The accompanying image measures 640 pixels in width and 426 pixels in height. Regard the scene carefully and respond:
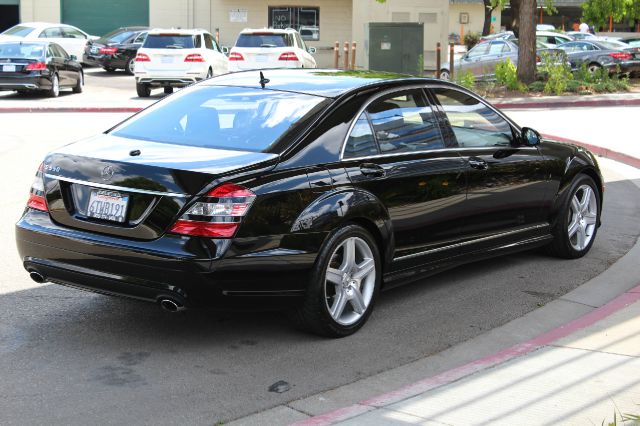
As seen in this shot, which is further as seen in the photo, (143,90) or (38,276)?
(143,90)

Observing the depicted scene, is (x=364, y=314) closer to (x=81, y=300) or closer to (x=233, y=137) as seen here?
(x=233, y=137)

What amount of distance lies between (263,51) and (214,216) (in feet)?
68.9

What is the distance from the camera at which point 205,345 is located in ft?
20.0

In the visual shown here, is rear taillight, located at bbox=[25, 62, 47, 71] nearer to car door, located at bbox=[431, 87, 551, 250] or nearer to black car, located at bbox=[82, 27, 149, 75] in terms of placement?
black car, located at bbox=[82, 27, 149, 75]

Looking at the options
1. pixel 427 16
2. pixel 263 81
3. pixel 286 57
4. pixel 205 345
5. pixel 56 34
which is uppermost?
pixel 427 16

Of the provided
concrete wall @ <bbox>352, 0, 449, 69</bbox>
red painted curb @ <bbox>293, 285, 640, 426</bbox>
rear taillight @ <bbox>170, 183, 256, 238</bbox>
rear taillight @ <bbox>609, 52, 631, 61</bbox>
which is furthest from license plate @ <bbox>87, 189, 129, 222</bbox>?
Answer: concrete wall @ <bbox>352, 0, 449, 69</bbox>

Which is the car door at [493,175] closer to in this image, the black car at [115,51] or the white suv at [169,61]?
the white suv at [169,61]

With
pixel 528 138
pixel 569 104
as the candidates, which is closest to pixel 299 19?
pixel 569 104

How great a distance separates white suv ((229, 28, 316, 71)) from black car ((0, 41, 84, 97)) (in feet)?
15.0

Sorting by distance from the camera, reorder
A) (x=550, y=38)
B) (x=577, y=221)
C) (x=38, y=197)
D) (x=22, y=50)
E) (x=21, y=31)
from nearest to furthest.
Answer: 1. (x=38, y=197)
2. (x=577, y=221)
3. (x=22, y=50)
4. (x=550, y=38)
5. (x=21, y=31)

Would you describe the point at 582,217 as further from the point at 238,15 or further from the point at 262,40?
the point at 238,15

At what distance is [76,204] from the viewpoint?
5.95 metres

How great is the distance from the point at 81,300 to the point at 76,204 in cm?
123

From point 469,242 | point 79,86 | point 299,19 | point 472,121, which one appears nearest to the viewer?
point 469,242
